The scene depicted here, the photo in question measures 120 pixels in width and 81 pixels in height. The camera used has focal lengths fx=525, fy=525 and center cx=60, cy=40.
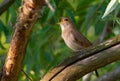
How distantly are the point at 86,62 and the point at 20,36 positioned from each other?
38 cm

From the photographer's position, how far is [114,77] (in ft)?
10.3

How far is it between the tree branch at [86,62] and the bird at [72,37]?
1845mm

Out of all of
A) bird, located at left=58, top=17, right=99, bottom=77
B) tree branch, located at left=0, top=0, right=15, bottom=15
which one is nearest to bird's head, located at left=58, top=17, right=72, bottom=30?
bird, located at left=58, top=17, right=99, bottom=77

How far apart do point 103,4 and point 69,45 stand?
0.58 m

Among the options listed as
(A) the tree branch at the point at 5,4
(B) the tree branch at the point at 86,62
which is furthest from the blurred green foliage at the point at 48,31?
(B) the tree branch at the point at 86,62

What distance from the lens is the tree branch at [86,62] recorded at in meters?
2.58

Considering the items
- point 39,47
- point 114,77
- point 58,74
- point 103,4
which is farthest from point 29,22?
point 39,47

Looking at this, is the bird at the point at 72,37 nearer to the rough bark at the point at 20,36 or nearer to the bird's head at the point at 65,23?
the bird's head at the point at 65,23

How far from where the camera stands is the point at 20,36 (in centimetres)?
242

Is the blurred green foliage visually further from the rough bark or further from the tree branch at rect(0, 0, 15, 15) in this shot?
the rough bark

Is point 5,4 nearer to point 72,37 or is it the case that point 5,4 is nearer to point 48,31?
point 48,31

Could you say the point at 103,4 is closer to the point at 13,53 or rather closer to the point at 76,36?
the point at 76,36

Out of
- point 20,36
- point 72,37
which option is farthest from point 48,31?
point 20,36

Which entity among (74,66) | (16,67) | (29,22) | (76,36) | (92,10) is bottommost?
(76,36)
